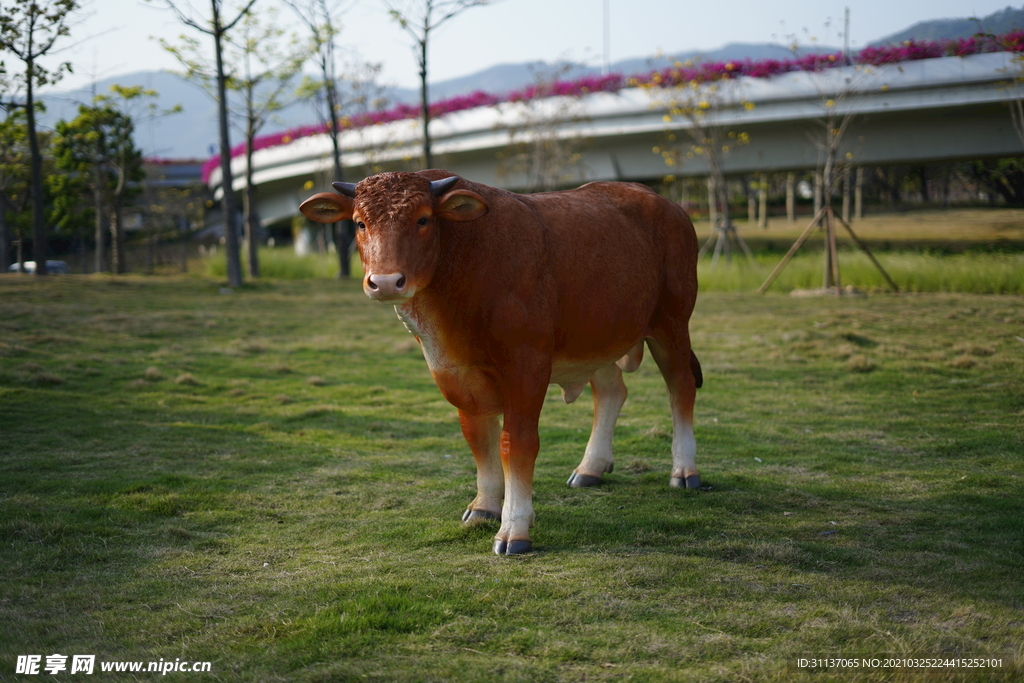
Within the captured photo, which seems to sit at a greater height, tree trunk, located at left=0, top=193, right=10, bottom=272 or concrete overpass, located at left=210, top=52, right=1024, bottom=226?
concrete overpass, located at left=210, top=52, right=1024, bottom=226

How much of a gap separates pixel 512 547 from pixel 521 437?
628 mm

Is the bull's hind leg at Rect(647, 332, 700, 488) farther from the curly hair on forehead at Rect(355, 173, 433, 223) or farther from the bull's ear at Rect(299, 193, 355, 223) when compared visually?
the bull's ear at Rect(299, 193, 355, 223)

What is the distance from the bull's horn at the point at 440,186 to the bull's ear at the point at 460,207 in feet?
0.33

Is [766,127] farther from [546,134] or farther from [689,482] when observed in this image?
[689,482]

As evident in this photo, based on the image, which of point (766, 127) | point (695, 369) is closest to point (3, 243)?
point (766, 127)

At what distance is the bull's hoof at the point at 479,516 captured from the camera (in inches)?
208

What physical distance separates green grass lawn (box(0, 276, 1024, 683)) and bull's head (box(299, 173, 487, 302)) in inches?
61.1

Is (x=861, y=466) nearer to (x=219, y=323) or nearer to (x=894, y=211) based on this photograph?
(x=219, y=323)

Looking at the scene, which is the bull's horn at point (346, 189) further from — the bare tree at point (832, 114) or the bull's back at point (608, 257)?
the bare tree at point (832, 114)

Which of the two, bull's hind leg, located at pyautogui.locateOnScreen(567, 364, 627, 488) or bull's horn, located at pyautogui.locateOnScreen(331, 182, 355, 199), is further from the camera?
bull's hind leg, located at pyautogui.locateOnScreen(567, 364, 627, 488)

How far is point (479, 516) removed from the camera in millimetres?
5316

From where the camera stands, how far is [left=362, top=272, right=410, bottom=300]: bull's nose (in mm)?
4211

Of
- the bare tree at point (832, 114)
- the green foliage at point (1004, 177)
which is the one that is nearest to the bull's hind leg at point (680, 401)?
the bare tree at point (832, 114)

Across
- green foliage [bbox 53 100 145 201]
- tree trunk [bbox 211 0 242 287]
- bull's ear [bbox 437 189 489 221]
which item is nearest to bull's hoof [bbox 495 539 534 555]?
bull's ear [bbox 437 189 489 221]
